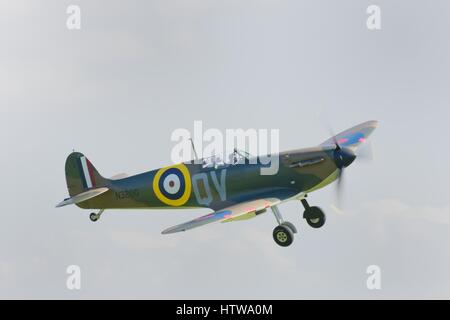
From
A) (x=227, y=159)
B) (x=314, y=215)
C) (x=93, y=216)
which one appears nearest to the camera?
(x=227, y=159)

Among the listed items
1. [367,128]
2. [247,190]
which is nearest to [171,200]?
[247,190]

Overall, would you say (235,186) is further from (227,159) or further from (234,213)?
(234,213)

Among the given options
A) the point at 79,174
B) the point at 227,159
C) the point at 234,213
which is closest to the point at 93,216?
the point at 79,174

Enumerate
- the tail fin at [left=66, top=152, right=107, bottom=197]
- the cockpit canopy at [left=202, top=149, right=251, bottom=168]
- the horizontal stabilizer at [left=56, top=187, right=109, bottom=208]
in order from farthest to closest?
the tail fin at [left=66, top=152, right=107, bottom=197] → the horizontal stabilizer at [left=56, top=187, right=109, bottom=208] → the cockpit canopy at [left=202, top=149, right=251, bottom=168]

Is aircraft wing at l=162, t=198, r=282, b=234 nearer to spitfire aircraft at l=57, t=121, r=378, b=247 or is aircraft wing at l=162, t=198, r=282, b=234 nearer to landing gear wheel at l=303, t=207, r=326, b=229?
spitfire aircraft at l=57, t=121, r=378, b=247

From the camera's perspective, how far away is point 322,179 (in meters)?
17.7

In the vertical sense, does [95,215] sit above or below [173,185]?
below

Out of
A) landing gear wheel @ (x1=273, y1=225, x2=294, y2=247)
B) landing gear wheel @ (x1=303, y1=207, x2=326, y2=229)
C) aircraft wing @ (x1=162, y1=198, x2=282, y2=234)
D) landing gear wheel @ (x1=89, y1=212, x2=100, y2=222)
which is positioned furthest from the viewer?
landing gear wheel @ (x1=89, y1=212, x2=100, y2=222)

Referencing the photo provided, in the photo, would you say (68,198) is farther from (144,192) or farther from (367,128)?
(367,128)

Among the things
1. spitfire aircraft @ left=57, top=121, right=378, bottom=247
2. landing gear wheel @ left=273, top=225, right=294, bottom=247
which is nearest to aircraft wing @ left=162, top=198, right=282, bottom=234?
spitfire aircraft @ left=57, top=121, right=378, bottom=247

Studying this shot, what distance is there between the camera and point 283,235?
17.5 m

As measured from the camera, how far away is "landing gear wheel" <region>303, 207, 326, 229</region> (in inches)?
742

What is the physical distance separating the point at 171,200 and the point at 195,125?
7.83 feet

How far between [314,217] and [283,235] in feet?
5.51
